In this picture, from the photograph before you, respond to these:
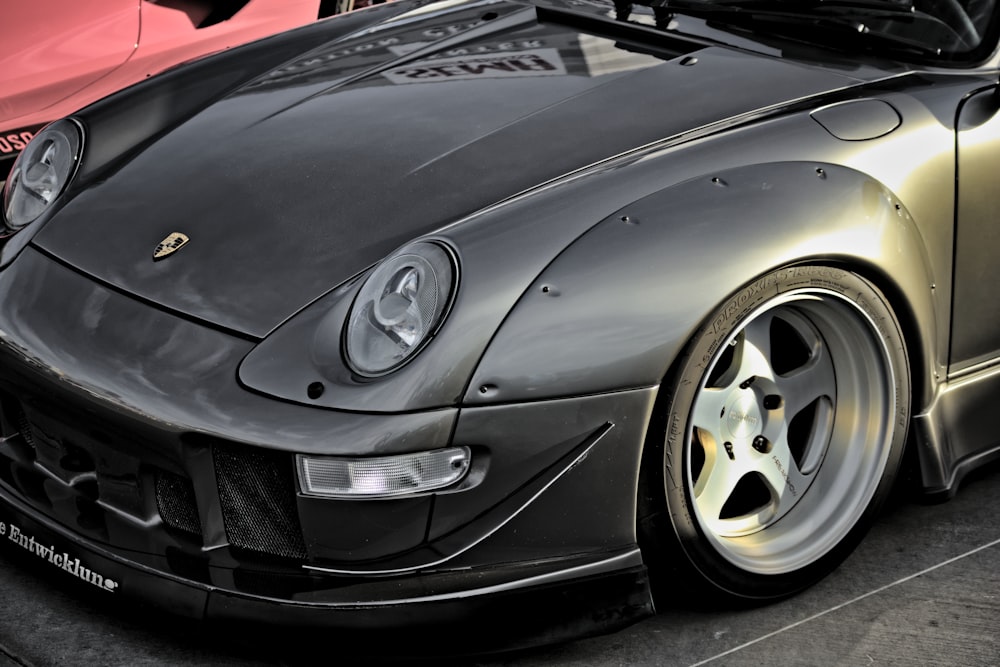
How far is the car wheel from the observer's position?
2623 millimetres

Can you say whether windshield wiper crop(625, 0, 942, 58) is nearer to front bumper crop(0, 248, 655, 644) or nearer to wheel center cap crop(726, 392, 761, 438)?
wheel center cap crop(726, 392, 761, 438)

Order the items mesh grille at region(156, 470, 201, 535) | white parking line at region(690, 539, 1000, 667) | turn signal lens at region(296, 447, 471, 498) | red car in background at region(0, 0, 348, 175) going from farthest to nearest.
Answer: red car in background at region(0, 0, 348, 175) → white parking line at region(690, 539, 1000, 667) → mesh grille at region(156, 470, 201, 535) → turn signal lens at region(296, 447, 471, 498)

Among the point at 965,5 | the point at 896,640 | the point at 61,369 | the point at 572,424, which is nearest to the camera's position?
the point at 572,424

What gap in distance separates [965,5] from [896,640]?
4.77 feet

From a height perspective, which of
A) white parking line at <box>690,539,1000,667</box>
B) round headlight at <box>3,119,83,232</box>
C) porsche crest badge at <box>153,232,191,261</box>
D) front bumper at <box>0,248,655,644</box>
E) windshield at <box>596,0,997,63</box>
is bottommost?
white parking line at <box>690,539,1000,667</box>

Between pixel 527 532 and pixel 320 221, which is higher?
pixel 320 221

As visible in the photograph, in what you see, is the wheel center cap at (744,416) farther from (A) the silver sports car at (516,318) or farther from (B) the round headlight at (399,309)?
(B) the round headlight at (399,309)

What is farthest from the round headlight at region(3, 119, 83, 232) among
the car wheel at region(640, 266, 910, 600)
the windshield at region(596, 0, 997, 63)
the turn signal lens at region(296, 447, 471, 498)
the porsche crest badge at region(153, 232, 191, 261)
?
the car wheel at region(640, 266, 910, 600)

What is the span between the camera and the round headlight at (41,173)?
3076 millimetres

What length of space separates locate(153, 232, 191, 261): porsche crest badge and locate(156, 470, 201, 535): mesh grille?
50cm

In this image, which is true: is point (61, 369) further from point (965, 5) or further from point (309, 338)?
point (965, 5)

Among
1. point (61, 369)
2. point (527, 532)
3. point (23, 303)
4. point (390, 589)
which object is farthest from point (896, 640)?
point (23, 303)

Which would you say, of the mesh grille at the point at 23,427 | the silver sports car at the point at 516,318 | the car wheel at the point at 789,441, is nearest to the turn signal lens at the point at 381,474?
the silver sports car at the point at 516,318

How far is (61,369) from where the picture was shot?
2543 millimetres
